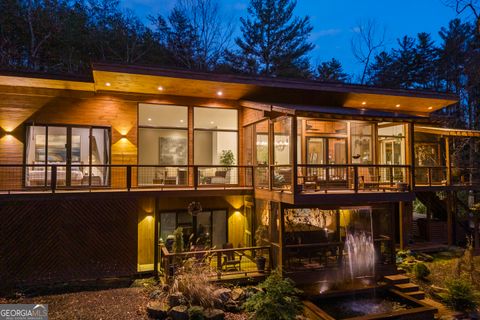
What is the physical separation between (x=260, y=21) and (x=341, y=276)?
2119cm

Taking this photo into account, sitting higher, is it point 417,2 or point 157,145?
point 417,2

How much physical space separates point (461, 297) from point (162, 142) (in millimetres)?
9937

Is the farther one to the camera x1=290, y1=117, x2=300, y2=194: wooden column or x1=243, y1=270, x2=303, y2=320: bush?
x1=290, y1=117, x2=300, y2=194: wooden column

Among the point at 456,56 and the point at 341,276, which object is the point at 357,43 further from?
the point at 341,276

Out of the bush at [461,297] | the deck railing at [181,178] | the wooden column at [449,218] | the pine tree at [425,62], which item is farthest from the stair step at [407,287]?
the pine tree at [425,62]

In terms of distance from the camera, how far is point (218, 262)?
30.4 ft

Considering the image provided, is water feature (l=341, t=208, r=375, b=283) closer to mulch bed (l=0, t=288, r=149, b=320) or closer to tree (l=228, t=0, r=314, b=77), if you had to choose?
mulch bed (l=0, t=288, r=149, b=320)

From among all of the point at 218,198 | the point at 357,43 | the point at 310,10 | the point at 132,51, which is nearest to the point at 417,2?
the point at 310,10

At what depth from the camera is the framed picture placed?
38.2 feet

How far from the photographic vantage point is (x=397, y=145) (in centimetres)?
1500

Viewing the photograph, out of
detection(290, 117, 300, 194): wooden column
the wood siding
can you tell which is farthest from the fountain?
the wood siding

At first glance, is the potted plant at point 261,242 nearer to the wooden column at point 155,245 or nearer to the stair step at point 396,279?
the wooden column at point 155,245

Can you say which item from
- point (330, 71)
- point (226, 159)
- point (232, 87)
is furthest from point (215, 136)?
point (330, 71)

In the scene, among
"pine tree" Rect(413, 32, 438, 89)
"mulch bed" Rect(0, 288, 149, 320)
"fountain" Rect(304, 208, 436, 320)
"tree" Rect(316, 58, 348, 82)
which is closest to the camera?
"mulch bed" Rect(0, 288, 149, 320)
